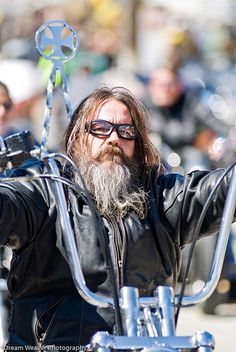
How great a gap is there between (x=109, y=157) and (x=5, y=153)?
596 millimetres

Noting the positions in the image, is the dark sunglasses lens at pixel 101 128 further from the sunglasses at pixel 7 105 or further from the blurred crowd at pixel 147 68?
the blurred crowd at pixel 147 68

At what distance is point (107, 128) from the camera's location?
3.78 m

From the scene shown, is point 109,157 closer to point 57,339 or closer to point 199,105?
point 57,339

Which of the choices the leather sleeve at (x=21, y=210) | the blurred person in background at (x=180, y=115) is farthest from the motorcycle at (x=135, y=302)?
the blurred person in background at (x=180, y=115)

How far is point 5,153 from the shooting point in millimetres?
3279

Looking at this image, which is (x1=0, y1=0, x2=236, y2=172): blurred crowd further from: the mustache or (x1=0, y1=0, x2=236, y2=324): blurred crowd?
the mustache

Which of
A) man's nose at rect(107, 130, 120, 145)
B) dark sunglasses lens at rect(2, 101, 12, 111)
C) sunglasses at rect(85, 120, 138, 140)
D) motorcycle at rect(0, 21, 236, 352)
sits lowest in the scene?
motorcycle at rect(0, 21, 236, 352)

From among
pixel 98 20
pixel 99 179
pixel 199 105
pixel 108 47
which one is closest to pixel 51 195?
pixel 99 179

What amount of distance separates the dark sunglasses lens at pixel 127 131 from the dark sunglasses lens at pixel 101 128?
0.14ft

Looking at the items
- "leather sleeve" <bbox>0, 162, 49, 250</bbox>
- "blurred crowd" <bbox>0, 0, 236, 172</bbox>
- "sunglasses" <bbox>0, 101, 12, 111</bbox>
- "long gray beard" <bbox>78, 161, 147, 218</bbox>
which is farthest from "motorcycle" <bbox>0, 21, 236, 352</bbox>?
"blurred crowd" <bbox>0, 0, 236, 172</bbox>

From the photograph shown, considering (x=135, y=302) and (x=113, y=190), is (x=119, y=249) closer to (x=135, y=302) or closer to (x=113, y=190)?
(x=113, y=190)

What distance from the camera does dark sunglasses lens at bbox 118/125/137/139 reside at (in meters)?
3.80

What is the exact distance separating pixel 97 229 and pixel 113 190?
355 mm

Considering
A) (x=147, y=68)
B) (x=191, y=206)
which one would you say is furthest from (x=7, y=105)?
(x=147, y=68)
